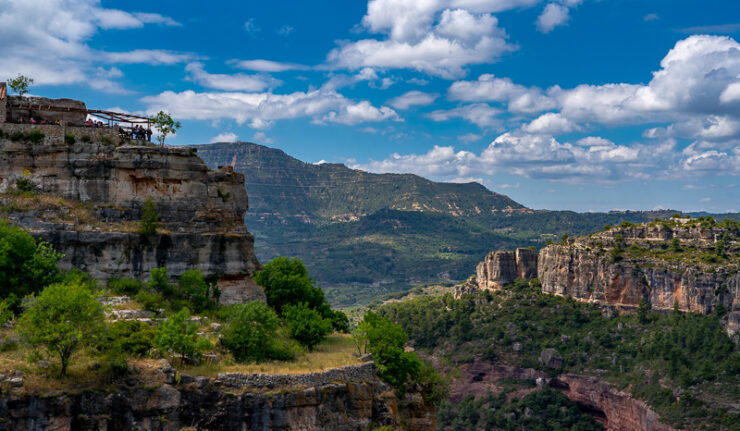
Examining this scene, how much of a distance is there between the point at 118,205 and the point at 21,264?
8212 mm

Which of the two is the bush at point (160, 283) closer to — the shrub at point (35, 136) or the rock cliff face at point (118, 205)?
the rock cliff face at point (118, 205)

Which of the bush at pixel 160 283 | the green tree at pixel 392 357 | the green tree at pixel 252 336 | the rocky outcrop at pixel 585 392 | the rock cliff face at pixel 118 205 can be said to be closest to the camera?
the green tree at pixel 252 336

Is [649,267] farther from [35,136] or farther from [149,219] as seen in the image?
[35,136]

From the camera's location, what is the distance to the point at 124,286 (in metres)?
45.7


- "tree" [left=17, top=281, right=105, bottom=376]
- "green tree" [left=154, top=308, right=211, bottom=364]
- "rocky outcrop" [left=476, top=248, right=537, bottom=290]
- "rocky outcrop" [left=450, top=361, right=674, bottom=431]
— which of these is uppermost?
"tree" [left=17, top=281, right=105, bottom=376]

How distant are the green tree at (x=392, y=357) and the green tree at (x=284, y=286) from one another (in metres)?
8.09

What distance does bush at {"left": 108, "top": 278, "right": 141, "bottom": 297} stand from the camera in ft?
148

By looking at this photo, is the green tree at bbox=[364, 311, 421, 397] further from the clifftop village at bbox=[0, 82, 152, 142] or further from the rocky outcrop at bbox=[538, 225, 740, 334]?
the rocky outcrop at bbox=[538, 225, 740, 334]

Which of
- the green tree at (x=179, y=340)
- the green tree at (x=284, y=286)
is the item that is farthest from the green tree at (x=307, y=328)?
the green tree at (x=179, y=340)

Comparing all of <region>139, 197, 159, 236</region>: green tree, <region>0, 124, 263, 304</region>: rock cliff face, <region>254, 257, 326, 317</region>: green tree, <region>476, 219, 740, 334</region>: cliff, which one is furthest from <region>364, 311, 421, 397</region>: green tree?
<region>476, 219, 740, 334</region>: cliff

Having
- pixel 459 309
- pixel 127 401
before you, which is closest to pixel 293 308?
pixel 127 401

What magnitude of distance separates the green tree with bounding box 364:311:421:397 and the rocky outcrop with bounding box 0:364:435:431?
7.11 feet

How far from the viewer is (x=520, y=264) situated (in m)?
170

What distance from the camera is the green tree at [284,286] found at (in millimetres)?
56219
